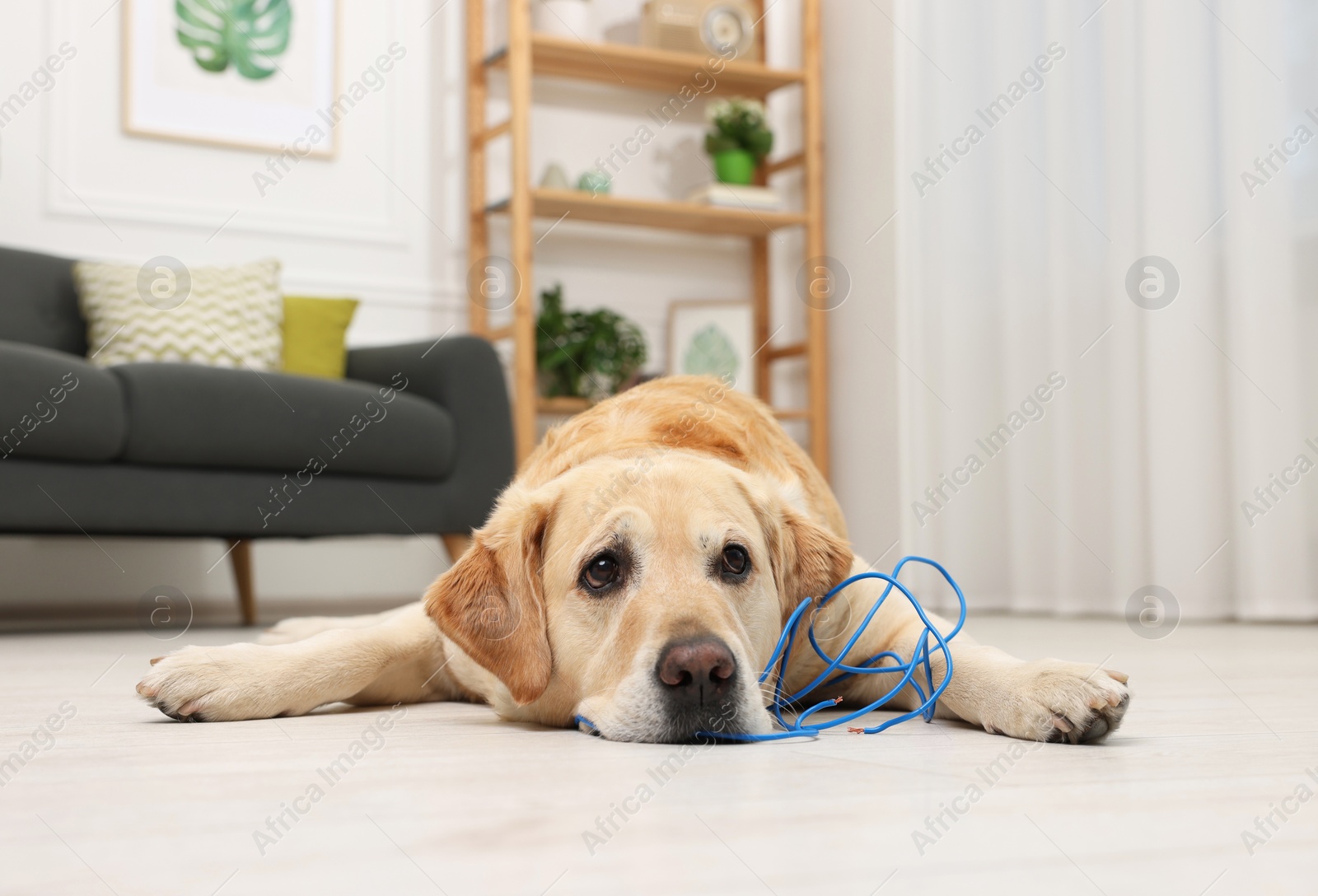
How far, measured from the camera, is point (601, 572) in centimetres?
144

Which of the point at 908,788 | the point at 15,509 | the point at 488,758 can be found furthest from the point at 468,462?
the point at 908,788

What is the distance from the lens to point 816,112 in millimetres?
5367

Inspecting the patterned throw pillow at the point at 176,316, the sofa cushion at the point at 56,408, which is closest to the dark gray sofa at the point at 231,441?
the sofa cushion at the point at 56,408

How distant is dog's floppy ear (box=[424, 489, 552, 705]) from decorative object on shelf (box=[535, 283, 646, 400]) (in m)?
3.39

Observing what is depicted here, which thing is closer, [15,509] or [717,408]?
[717,408]

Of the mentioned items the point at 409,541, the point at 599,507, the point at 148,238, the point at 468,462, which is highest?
the point at 148,238

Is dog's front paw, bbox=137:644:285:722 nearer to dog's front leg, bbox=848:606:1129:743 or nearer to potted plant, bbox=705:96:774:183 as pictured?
dog's front leg, bbox=848:606:1129:743

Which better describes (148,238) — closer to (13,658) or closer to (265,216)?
(265,216)

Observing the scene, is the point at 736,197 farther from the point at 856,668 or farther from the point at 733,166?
the point at 856,668

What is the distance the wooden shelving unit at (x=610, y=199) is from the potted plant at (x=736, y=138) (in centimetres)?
17

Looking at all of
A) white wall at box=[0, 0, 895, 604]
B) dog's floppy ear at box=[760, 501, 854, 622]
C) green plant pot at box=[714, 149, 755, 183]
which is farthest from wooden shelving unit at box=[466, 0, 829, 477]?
dog's floppy ear at box=[760, 501, 854, 622]

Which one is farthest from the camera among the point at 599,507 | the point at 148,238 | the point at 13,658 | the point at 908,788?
the point at 148,238

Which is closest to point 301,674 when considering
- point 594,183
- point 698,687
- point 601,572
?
point 601,572

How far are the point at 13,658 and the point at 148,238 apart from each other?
2.57 metres
